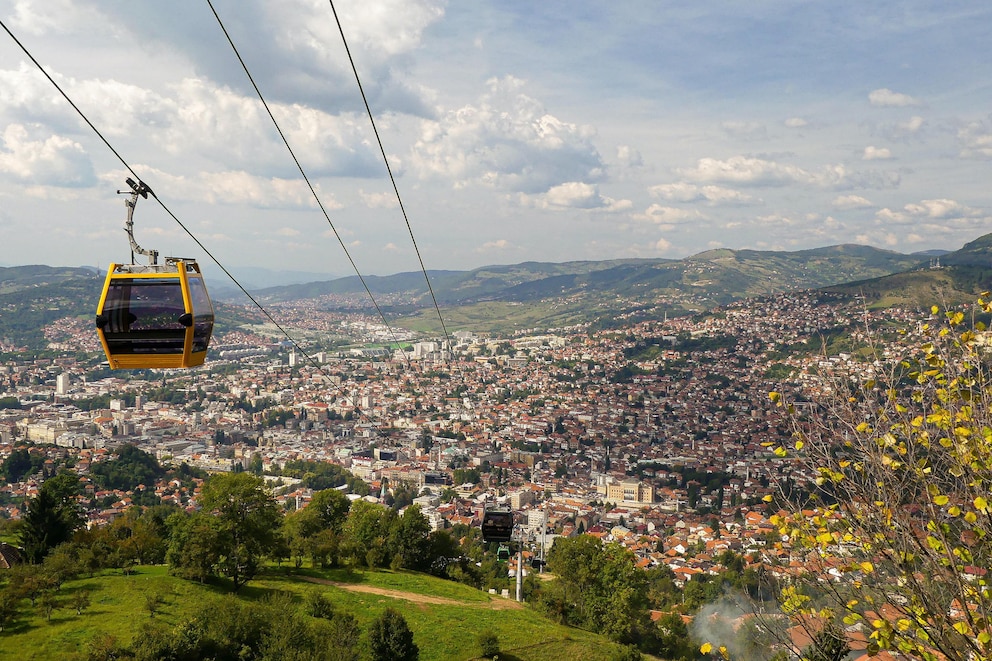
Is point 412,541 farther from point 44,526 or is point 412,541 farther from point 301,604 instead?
point 44,526

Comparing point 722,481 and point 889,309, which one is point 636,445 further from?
point 889,309

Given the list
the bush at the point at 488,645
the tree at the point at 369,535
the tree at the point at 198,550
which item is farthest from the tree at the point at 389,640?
the tree at the point at 369,535

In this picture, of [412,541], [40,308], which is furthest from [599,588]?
[40,308]

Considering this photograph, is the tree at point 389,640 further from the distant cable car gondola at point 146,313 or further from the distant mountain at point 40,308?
the distant mountain at point 40,308

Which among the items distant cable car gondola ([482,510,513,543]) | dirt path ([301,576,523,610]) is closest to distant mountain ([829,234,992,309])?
dirt path ([301,576,523,610])

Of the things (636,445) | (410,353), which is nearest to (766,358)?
(636,445)
